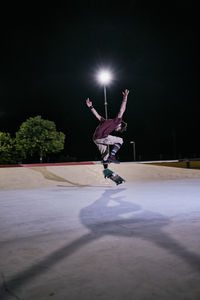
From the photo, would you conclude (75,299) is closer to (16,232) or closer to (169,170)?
(16,232)

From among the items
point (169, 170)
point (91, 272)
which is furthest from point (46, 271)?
point (169, 170)

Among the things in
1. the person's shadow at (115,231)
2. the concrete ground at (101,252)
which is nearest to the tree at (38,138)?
the person's shadow at (115,231)

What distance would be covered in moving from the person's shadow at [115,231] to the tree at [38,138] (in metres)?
57.2

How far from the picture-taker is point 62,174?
1584 cm

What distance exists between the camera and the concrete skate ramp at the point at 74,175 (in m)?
13.3

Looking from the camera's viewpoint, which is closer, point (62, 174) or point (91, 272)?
point (91, 272)

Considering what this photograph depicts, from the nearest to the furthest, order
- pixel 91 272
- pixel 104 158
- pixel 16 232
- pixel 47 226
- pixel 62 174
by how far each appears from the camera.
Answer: pixel 91 272
pixel 16 232
pixel 47 226
pixel 104 158
pixel 62 174

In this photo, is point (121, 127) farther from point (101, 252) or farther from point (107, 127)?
point (101, 252)

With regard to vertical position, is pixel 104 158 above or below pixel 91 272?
above

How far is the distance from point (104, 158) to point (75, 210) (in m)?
4.84

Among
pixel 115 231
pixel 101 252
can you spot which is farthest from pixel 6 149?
pixel 101 252

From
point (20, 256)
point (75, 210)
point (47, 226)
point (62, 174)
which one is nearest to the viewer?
point (20, 256)

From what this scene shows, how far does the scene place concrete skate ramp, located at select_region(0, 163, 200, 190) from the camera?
43.8 ft

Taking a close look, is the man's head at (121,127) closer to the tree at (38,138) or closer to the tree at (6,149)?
the tree at (6,149)
